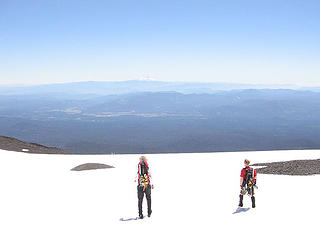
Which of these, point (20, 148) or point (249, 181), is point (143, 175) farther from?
point (20, 148)

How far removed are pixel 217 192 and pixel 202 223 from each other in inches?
174

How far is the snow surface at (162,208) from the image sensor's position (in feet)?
28.5

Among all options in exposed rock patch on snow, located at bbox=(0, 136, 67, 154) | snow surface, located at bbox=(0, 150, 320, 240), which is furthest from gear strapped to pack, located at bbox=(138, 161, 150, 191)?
exposed rock patch on snow, located at bbox=(0, 136, 67, 154)

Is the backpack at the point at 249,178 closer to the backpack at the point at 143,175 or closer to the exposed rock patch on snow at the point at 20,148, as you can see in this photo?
the backpack at the point at 143,175

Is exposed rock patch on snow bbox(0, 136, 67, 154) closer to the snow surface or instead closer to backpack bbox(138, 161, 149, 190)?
the snow surface

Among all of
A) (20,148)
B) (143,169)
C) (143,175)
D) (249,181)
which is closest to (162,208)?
(143,175)

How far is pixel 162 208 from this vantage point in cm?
1117

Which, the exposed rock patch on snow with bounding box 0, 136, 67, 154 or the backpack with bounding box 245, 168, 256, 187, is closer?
the backpack with bounding box 245, 168, 256, 187

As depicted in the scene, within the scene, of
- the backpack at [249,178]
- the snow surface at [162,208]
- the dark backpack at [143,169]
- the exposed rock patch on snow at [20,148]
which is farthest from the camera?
the exposed rock patch on snow at [20,148]

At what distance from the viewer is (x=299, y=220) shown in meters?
9.26

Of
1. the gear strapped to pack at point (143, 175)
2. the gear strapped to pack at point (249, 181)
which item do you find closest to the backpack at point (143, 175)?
the gear strapped to pack at point (143, 175)

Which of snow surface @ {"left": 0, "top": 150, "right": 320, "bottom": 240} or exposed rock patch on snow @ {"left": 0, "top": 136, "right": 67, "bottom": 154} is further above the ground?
exposed rock patch on snow @ {"left": 0, "top": 136, "right": 67, "bottom": 154}

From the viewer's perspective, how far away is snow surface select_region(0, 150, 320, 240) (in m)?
8.69

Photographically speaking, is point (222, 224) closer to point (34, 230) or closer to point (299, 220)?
point (299, 220)
